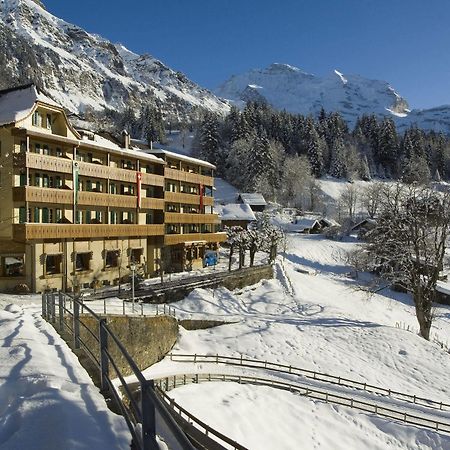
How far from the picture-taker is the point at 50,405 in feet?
16.1

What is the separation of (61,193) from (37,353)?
22669mm

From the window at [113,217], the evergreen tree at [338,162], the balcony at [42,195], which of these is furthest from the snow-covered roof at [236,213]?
the evergreen tree at [338,162]

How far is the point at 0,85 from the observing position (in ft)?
397

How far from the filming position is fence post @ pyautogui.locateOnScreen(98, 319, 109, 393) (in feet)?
18.6

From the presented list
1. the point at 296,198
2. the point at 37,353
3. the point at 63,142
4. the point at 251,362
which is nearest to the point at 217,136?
the point at 296,198

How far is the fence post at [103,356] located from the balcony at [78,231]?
22142mm

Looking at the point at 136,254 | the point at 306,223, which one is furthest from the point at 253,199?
the point at 136,254

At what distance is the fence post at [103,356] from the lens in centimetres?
567

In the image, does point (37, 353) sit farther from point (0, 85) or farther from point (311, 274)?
point (0, 85)

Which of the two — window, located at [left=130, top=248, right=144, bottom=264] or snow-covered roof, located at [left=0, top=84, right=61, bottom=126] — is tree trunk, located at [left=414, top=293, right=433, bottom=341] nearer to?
window, located at [left=130, top=248, right=144, bottom=264]

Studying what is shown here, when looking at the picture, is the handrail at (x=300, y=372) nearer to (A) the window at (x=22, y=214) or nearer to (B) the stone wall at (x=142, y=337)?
(B) the stone wall at (x=142, y=337)

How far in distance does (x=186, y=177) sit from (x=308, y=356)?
24.9 metres

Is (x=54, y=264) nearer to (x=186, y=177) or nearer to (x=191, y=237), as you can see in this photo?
(x=191, y=237)

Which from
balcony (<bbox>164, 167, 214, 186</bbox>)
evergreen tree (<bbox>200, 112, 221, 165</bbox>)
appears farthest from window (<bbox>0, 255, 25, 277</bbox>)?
evergreen tree (<bbox>200, 112, 221, 165</bbox>)
